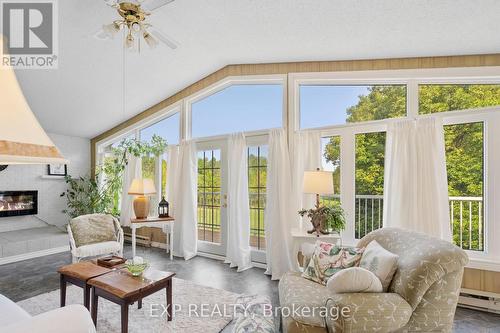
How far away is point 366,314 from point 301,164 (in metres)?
2.41

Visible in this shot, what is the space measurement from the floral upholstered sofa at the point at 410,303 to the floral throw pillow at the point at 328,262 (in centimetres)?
44

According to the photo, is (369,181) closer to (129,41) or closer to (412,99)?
(412,99)

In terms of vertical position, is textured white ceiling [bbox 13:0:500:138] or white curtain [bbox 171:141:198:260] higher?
textured white ceiling [bbox 13:0:500:138]

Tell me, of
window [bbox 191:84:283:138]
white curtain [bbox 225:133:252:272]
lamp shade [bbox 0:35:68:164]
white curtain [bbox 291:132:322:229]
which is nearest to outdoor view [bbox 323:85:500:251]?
white curtain [bbox 291:132:322:229]

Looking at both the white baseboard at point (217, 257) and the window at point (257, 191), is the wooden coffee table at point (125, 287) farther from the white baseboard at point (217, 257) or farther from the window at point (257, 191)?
the window at point (257, 191)

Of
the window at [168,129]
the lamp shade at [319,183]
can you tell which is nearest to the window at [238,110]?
the window at [168,129]

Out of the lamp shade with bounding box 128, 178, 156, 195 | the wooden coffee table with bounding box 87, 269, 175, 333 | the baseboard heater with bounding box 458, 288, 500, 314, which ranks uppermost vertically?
the lamp shade with bounding box 128, 178, 156, 195

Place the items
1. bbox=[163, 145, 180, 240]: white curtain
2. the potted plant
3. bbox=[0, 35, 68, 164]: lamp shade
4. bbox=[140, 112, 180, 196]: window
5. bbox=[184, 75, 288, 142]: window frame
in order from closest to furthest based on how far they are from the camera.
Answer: bbox=[0, 35, 68, 164]: lamp shade
the potted plant
bbox=[184, 75, 288, 142]: window frame
bbox=[163, 145, 180, 240]: white curtain
bbox=[140, 112, 180, 196]: window

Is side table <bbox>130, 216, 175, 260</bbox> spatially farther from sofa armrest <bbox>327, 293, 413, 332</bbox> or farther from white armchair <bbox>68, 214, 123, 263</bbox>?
sofa armrest <bbox>327, 293, 413, 332</bbox>

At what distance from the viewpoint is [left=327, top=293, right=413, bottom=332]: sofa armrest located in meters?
1.63

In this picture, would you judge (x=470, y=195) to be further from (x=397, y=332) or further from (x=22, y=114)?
(x=22, y=114)

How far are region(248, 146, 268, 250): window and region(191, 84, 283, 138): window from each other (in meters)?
0.44

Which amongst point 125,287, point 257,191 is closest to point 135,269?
point 125,287

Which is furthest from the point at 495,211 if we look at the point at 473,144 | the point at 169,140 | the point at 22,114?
the point at 169,140
